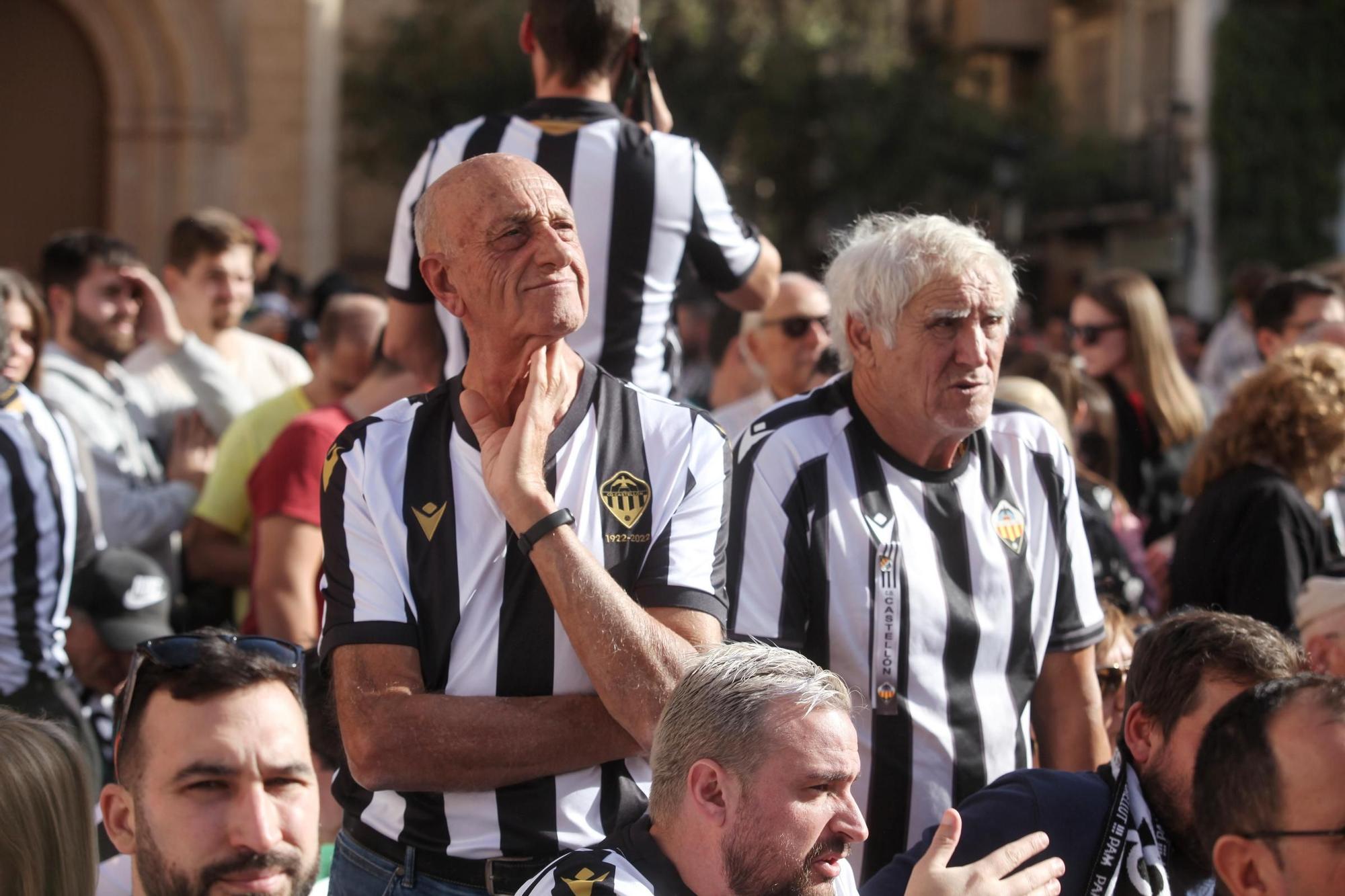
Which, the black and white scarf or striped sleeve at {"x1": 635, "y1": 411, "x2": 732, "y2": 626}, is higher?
striped sleeve at {"x1": 635, "y1": 411, "x2": 732, "y2": 626}

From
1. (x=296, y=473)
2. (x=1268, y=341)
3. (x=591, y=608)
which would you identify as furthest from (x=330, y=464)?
(x=1268, y=341)

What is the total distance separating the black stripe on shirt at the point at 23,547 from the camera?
4055mm

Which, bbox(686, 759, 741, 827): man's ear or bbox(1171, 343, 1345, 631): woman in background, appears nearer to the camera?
bbox(686, 759, 741, 827): man's ear

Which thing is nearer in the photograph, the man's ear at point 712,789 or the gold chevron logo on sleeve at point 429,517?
the man's ear at point 712,789

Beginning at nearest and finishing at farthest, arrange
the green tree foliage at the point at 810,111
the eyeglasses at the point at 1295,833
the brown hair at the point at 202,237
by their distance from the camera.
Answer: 1. the eyeglasses at the point at 1295,833
2. the brown hair at the point at 202,237
3. the green tree foliage at the point at 810,111

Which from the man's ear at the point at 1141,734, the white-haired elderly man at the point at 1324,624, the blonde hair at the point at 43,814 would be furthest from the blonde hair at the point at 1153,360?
the blonde hair at the point at 43,814

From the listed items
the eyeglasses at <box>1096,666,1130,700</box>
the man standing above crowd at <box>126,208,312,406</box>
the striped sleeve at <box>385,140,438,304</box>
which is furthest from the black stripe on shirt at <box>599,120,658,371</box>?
the man standing above crowd at <box>126,208,312,406</box>

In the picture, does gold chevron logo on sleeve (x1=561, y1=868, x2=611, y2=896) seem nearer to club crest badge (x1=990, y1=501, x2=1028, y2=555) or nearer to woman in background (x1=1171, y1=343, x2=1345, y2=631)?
club crest badge (x1=990, y1=501, x2=1028, y2=555)

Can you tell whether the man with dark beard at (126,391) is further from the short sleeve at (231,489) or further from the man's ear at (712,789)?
the man's ear at (712,789)

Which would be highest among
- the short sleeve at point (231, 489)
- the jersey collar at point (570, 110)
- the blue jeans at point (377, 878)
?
the jersey collar at point (570, 110)

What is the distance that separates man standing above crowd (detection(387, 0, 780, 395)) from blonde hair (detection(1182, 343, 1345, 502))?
177cm

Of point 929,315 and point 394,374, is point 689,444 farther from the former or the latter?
point 394,374

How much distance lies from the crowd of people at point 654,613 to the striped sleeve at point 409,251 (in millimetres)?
19

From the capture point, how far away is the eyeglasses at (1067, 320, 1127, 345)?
6.38 m
